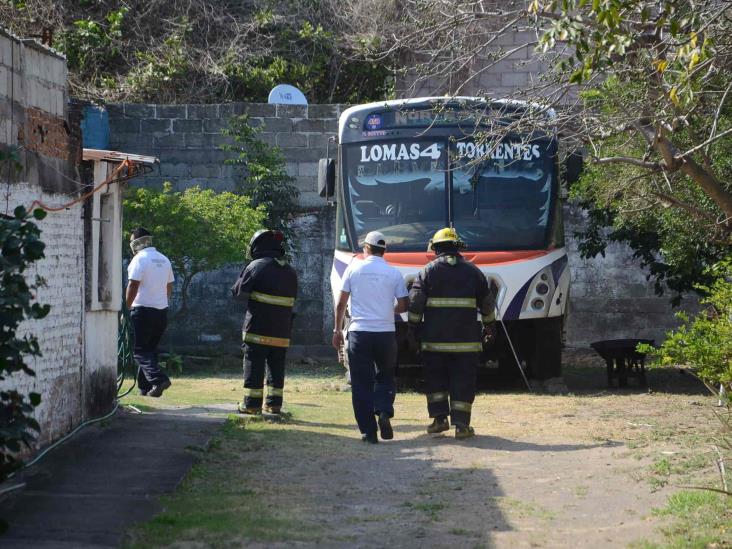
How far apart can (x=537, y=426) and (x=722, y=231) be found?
2630 mm

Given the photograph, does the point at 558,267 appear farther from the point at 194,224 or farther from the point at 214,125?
the point at 214,125

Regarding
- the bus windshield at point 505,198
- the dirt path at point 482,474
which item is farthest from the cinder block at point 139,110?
the dirt path at point 482,474

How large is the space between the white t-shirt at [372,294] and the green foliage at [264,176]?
788cm

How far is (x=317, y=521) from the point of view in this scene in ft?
22.9

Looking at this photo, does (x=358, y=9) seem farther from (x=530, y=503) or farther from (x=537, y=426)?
(x=530, y=503)

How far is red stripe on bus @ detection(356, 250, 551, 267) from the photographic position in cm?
1345

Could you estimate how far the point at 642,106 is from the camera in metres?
10.4

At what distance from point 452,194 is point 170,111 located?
21.6 ft

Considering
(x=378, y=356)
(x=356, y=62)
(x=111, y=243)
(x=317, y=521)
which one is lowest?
(x=317, y=521)

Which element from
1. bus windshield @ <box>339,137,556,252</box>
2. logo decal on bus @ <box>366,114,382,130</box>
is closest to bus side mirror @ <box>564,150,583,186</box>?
bus windshield @ <box>339,137,556,252</box>

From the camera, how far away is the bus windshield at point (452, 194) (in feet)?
45.2

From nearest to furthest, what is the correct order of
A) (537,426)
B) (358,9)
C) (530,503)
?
(530,503) < (537,426) < (358,9)

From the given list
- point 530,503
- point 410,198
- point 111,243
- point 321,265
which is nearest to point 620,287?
point 321,265

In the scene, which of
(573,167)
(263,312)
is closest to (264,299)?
(263,312)
